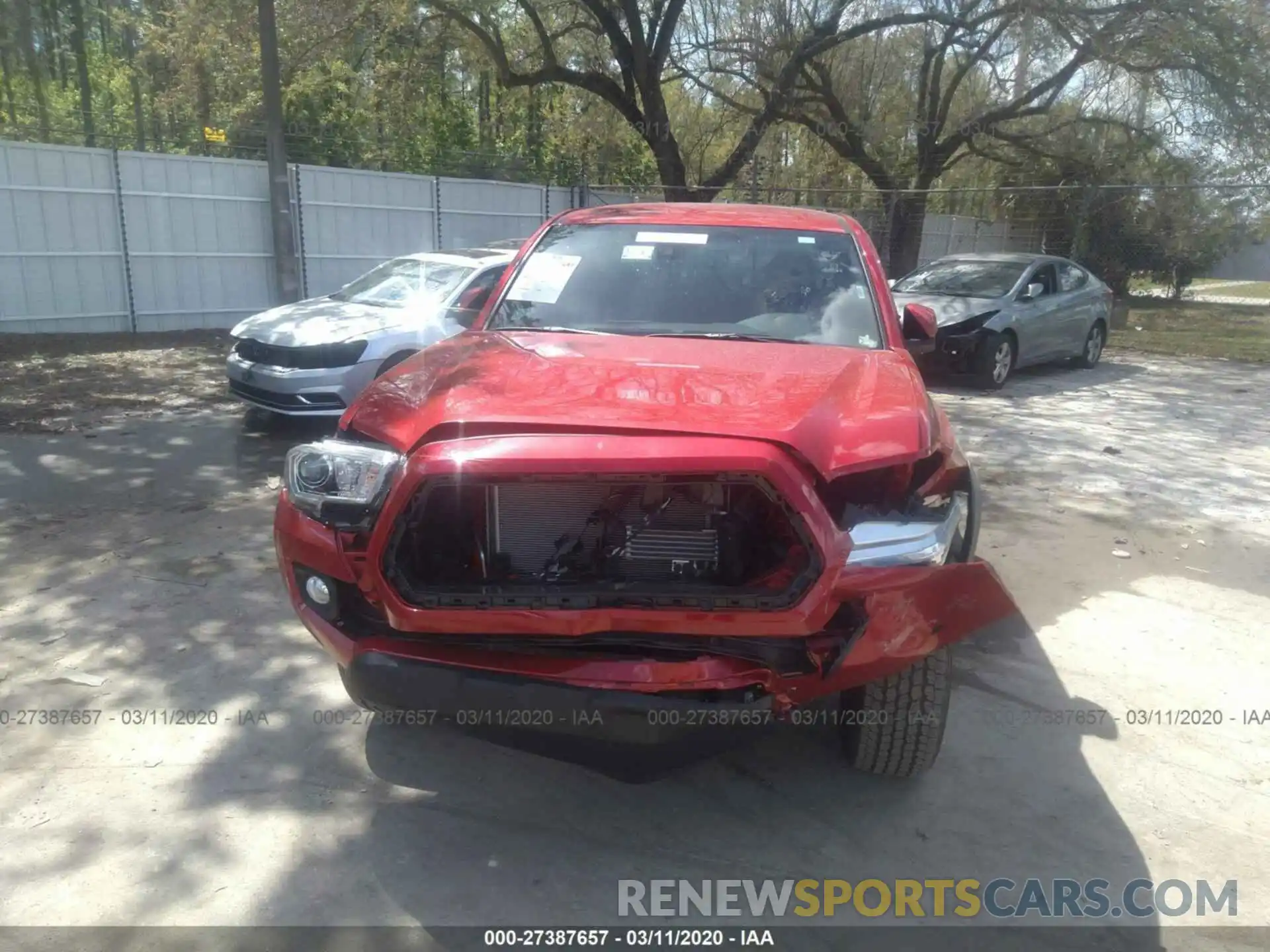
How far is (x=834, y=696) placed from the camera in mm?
3742

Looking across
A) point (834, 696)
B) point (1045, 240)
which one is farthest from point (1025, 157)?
point (834, 696)

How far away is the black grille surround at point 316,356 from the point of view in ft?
24.7

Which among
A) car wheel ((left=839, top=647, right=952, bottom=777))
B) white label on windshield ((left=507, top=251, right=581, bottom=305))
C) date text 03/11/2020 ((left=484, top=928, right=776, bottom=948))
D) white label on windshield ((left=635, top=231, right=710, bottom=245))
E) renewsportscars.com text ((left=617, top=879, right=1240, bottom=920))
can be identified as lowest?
date text 03/11/2020 ((left=484, top=928, right=776, bottom=948))

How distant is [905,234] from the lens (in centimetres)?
1831

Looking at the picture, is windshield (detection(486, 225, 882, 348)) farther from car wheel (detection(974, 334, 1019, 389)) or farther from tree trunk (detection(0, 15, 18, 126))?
tree trunk (detection(0, 15, 18, 126))

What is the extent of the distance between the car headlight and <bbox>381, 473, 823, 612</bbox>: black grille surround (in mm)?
190

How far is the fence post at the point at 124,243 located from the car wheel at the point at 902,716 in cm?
1256

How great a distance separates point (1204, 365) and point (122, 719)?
13.7m

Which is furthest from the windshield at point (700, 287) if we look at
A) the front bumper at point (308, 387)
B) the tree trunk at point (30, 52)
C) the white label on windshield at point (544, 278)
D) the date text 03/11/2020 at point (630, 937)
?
the tree trunk at point (30, 52)

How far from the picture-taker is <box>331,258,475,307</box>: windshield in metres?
8.35

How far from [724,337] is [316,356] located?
4.54 metres

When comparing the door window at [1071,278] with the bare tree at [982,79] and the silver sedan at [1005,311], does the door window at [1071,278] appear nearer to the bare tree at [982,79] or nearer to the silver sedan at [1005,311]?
the silver sedan at [1005,311]

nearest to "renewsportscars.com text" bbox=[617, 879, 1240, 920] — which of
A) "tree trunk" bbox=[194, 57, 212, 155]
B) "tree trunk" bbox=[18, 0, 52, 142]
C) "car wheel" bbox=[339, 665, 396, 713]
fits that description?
"car wheel" bbox=[339, 665, 396, 713]

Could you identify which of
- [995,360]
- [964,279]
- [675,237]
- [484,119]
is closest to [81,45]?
[484,119]
